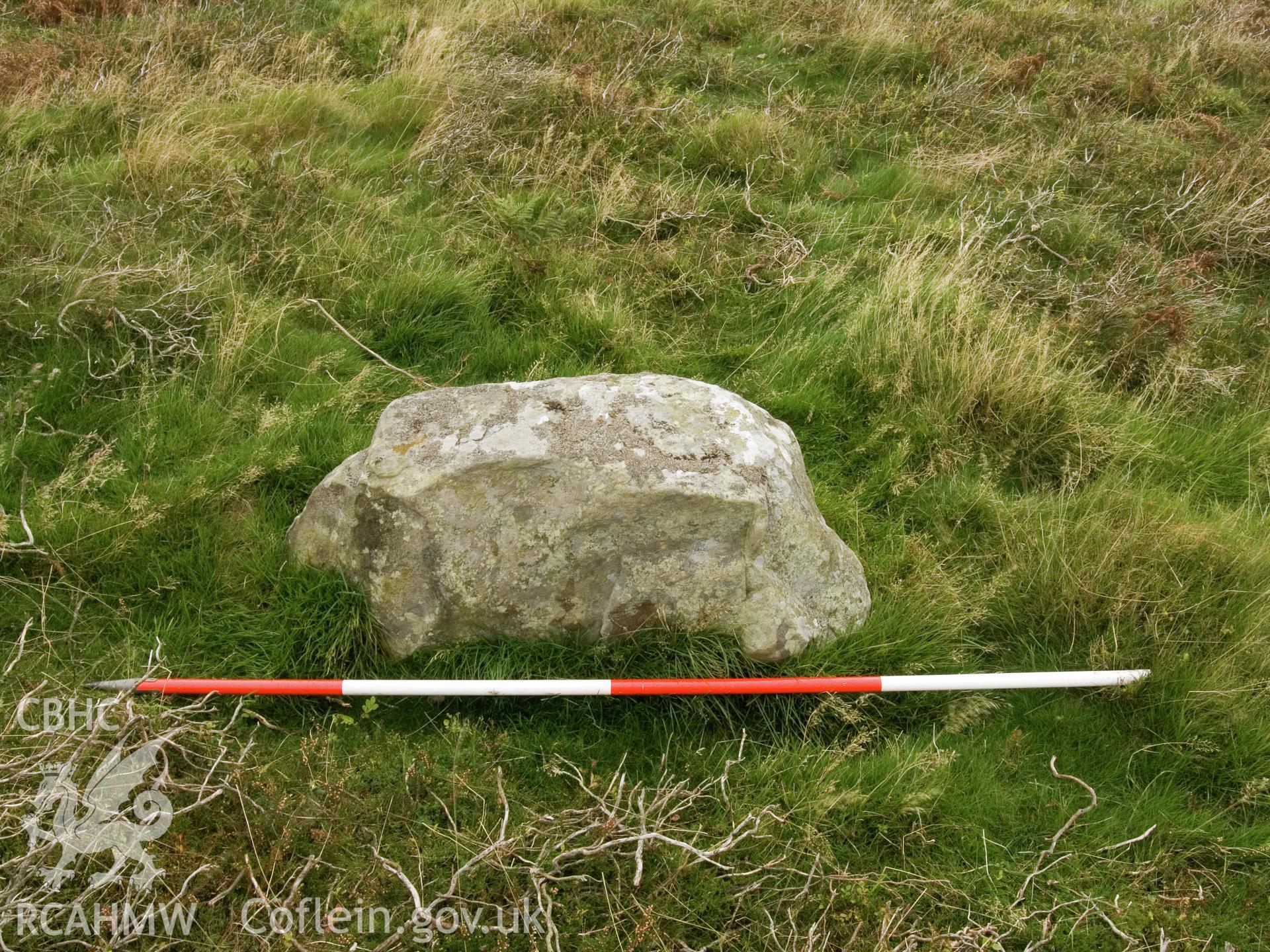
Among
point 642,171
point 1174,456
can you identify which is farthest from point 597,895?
point 642,171

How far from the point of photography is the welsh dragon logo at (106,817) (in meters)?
2.69

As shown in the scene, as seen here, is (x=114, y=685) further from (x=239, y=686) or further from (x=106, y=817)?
(x=106, y=817)

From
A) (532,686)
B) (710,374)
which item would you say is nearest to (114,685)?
(532,686)

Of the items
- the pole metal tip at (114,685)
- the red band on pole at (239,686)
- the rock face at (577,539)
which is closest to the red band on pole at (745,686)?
the rock face at (577,539)

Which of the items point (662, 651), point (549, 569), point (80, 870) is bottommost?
point (80, 870)

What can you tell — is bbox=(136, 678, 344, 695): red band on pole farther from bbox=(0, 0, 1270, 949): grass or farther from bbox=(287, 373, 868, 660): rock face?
bbox=(287, 373, 868, 660): rock face

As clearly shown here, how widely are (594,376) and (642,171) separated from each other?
2.88 m

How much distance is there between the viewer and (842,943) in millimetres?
2812

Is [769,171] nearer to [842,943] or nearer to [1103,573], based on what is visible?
[1103,573]

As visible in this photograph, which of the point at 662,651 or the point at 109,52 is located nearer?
the point at 662,651

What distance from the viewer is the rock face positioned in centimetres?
337

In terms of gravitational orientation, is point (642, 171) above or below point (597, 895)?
above

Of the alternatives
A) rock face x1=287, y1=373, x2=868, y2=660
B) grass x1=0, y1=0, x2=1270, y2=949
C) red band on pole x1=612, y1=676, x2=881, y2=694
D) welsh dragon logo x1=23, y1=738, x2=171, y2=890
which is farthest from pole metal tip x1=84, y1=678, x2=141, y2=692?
red band on pole x1=612, y1=676, x2=881, y2=694

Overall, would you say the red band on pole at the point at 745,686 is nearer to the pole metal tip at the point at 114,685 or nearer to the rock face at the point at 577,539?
the rock face at the point at 577,539
